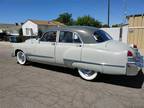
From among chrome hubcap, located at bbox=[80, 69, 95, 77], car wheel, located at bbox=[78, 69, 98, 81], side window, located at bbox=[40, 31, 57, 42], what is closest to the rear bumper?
car wheel, located at bbox=[78, 69, 98, 81]

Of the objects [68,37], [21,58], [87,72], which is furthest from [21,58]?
[87,72]

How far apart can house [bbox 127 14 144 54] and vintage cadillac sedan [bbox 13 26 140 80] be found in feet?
29.8

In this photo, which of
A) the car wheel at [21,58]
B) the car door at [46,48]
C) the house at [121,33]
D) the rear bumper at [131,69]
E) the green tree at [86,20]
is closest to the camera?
the rear bumper at [131,69]

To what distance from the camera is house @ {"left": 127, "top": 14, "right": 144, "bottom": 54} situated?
14.4 m

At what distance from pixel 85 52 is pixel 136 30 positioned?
10310mm

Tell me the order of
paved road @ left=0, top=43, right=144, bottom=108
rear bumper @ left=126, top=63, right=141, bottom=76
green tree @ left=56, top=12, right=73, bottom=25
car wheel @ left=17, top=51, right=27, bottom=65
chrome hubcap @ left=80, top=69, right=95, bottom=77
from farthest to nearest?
green tree @ left=56, top=12, right=73, bottom=25 → car wheel @ left=17, top=51, right=27, bottom=65 → chrome hubcap @ left=80, top=69, right=95, bottom=77 → rear bumper @ left=126, top=63, right=141, bottom=76 → paved road @ left=0, top=43, right=144, bottom=108

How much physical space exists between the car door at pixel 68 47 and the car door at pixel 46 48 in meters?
0.27

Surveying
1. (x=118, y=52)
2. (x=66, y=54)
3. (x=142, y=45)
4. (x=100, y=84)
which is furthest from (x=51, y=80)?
(x=142, y=45)

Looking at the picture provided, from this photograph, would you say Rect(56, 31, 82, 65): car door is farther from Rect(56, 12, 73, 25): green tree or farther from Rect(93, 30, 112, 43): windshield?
Rect(56, 12, 73, 25): green tree

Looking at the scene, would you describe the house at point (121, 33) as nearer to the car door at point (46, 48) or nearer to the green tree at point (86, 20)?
the car door at point (46, 48)

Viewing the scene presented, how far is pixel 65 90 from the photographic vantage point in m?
5.05

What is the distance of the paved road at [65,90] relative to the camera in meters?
4.20

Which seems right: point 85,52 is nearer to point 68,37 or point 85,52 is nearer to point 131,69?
point 68,37

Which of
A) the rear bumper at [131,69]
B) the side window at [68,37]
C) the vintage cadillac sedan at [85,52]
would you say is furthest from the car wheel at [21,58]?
the rear bumper at [131,69]
